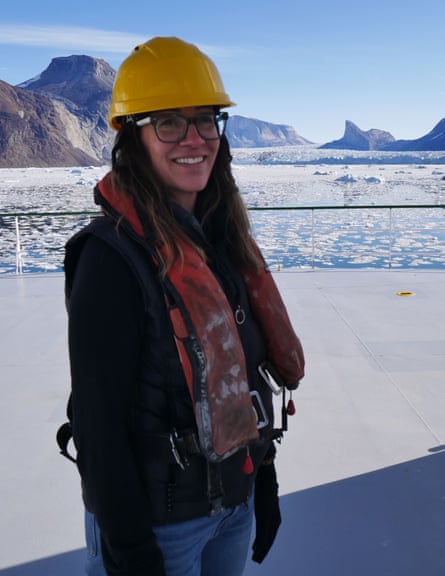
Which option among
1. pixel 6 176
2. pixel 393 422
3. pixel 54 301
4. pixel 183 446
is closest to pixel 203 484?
pixel 183 446

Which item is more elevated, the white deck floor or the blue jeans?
the blue jeans

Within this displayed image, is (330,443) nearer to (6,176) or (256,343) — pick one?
(256,343)

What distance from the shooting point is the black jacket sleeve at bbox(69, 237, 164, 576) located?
580 millimetres

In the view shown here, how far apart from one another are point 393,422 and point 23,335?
182 cm

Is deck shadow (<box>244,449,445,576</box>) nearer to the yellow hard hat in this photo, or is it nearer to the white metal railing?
the white metal railing

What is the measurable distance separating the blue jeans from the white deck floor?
46 centimetres

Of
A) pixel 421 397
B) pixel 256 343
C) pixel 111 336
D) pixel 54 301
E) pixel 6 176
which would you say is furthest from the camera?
pixel 6 176

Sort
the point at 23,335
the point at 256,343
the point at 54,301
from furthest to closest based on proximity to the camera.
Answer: the point at 54,301 → the point at 23,335 → the point at 256,343

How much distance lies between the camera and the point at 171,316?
2.03 feet

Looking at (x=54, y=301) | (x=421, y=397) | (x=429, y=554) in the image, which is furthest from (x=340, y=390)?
(x=54, y=301)

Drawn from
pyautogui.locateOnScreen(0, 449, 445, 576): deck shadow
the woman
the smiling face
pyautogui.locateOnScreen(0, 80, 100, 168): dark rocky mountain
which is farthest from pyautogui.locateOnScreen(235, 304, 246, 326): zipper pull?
pyautogui.locateOnScreen(0, 80, 100, 168): dark rocky mountain

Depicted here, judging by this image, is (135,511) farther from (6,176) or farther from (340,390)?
(6,176)

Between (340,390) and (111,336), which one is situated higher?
(111,336)

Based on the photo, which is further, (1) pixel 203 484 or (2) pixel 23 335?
(2) pixel 23 335
